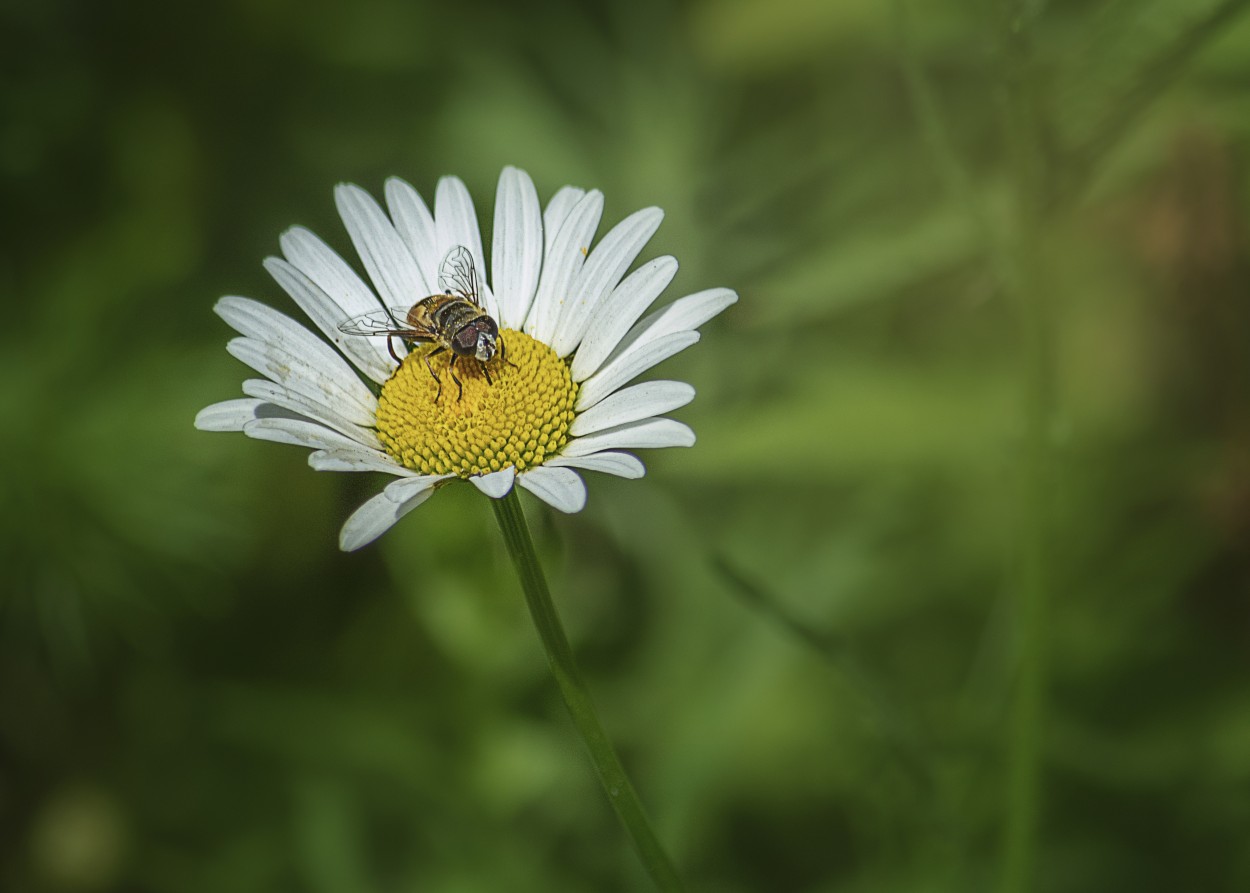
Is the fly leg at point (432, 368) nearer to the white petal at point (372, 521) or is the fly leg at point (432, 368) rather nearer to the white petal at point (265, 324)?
the white petal at point (265, 324)

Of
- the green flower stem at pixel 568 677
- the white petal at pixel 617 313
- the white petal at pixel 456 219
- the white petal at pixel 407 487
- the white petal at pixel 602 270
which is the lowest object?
the green flower stem at pixel 568 677

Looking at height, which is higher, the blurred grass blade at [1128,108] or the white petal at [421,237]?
the white petal at [421,237]

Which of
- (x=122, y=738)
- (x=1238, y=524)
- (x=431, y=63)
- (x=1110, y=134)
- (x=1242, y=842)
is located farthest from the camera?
(x=431, y=63)

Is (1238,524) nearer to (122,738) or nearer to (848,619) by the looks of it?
(848,619)

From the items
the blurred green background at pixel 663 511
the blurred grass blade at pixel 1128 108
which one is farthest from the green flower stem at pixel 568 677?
the blurred grass blade at pixel 1128 108

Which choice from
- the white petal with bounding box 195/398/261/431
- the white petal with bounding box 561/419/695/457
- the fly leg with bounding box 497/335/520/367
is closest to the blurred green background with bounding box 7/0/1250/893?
the fly leg with bounding box 497/335/520/367

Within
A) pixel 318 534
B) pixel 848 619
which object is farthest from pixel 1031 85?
pixel 318 534

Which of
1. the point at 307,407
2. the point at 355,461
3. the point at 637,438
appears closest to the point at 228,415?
the point at 307,407
